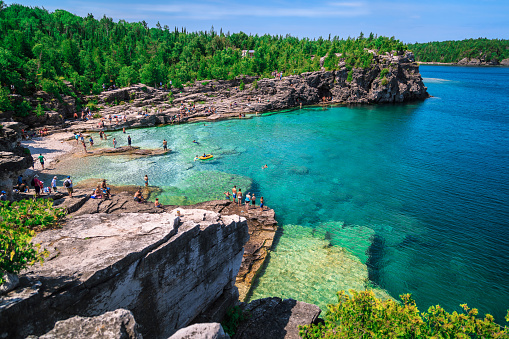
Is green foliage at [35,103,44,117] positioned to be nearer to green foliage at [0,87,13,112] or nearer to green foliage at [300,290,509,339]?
green foliage at [0,87,13,112]

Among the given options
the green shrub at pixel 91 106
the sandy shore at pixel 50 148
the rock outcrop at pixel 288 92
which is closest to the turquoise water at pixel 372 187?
the sandy shore at pixel 50 148

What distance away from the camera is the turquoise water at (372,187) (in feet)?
75.3

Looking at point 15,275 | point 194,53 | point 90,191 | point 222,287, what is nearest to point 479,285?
point 222,287

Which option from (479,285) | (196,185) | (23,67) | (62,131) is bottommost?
(479,285)

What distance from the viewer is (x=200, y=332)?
10.0 metres

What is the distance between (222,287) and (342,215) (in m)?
19.4

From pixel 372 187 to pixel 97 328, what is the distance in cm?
3624

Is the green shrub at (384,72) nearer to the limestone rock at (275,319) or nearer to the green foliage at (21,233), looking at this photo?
the limestone rock at (275,319)

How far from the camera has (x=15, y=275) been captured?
30.6 feet

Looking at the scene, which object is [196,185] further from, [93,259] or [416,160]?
[416,160]

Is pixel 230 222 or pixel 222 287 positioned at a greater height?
pixel 230 222

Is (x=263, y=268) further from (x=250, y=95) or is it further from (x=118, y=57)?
(x=118, y=57)

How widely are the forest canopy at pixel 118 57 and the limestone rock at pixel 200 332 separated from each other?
5719 centimetres

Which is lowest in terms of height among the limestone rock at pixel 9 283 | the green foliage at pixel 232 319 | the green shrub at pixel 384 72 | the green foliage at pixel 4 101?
the green foliage at pixel 232 319
